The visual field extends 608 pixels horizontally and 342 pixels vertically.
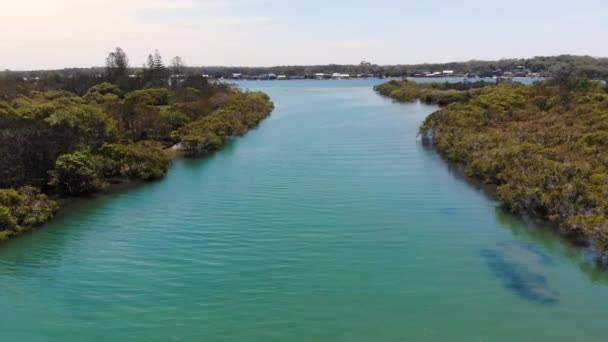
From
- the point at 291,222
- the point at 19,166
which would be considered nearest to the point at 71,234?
the point at 19,166

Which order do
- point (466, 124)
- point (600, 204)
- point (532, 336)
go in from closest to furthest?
point (532, 336) < point (600, 204) < point (466, 124)

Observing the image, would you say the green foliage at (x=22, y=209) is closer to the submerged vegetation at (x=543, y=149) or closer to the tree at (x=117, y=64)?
the submerged vegetation at (x=543, y=149)

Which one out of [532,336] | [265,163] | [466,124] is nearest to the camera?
[532,336]

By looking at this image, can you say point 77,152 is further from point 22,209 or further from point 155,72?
point 155,72

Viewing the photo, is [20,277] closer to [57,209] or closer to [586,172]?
[57,209]

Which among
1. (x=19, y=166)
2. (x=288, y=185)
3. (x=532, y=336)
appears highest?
(x=19, y=166)

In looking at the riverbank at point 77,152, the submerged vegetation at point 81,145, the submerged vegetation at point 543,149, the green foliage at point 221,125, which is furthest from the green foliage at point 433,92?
the riverbank at point 77,152

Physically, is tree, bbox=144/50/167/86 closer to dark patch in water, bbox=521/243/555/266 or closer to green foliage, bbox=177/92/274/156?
green foliage, bbox=177/92/274/156
